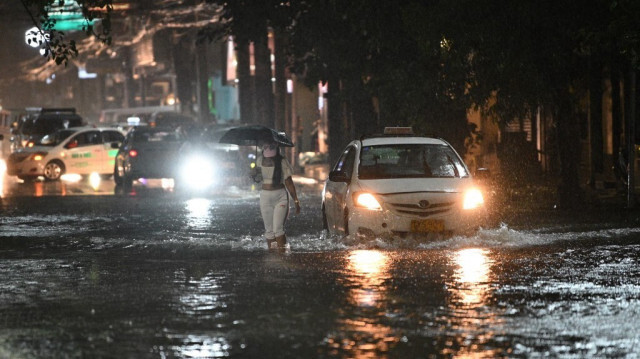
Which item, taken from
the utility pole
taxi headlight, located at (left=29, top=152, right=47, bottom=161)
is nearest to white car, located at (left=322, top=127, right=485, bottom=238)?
the utility pole

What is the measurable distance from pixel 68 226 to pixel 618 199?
10809mm

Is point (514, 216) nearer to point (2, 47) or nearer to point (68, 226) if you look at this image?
point (68, 226)

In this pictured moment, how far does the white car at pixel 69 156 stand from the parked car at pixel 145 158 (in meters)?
3.30

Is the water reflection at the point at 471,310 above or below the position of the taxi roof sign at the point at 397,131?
below

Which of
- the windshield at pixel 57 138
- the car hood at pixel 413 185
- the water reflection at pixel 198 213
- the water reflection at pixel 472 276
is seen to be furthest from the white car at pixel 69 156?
the water reflection at pixel 472 276

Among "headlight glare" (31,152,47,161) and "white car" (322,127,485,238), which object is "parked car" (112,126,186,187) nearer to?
"headlight glare" (31,152,47,161)

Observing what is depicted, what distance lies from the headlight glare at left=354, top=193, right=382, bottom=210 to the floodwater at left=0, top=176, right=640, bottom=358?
0.50m

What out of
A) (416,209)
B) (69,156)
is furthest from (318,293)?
(69,156)

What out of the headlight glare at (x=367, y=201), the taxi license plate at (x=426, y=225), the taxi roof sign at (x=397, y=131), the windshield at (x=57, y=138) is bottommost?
the taxi license plate at (x=426, y=225)

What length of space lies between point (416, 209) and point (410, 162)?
1828 mm

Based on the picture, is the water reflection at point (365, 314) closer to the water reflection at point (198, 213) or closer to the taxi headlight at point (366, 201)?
the taxi headlight at point (366, 201)

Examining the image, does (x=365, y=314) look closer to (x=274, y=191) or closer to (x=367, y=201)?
(x=367, y=201)

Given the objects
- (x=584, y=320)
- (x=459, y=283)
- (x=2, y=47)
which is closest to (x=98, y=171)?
(x=459, y=283)

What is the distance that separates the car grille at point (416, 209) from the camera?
53.9 ft
